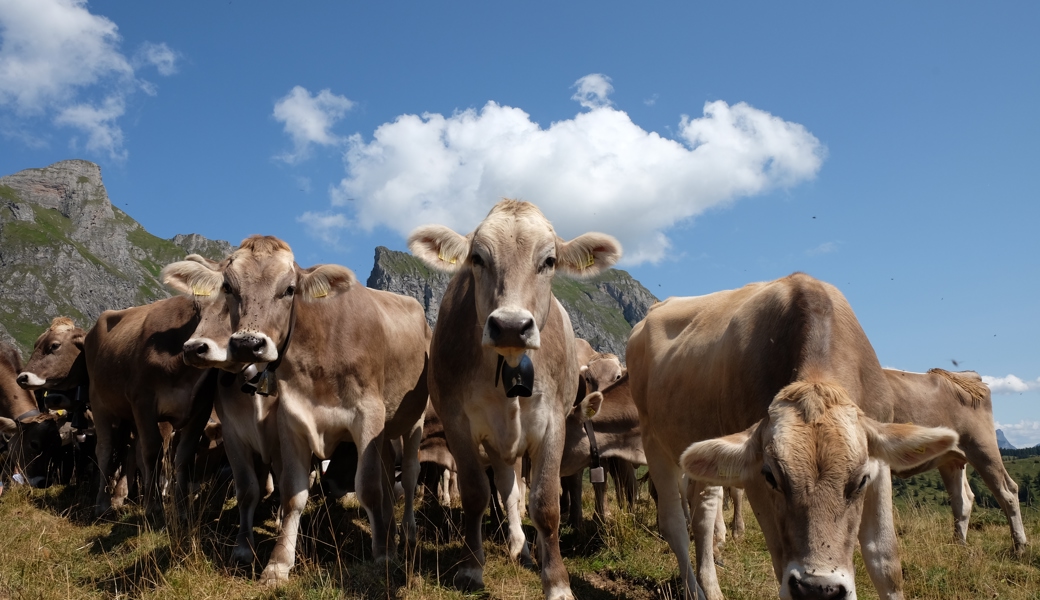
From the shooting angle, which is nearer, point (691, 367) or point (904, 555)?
point (691, 367)

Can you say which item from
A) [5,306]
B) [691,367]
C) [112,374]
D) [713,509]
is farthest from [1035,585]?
[5,306]

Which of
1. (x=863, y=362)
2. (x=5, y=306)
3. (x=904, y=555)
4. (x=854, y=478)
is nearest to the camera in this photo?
(x=854, y=478)

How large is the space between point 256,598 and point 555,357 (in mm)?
2997

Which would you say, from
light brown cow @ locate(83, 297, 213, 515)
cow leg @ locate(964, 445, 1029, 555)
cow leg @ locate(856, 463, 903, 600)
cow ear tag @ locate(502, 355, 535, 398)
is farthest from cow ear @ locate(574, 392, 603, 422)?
cow leg @ locate(964, 445, 1029, 555)

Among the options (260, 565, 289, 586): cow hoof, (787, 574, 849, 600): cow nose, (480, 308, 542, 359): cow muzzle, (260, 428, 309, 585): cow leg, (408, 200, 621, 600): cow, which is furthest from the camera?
(260, 428, 309, 585): cow leg

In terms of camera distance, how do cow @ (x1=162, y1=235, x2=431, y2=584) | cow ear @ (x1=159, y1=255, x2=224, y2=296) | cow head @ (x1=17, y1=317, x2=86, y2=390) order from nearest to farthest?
cow @ (x1=162, y1=235, x2=431, y2=584), cow ear @ (x1=159, y1=255, x2=224, y2=296), cow head @ (x1=17, y1=317, x2=86, y2=390)

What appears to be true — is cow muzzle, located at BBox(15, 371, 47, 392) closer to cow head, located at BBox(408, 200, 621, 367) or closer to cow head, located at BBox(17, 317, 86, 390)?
cow head, located at BBox(17, 317, 86, 390)

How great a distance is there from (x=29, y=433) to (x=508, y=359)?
1088cm

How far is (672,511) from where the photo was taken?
6520mm

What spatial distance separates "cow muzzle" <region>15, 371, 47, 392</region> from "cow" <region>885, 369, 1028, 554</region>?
12749mm

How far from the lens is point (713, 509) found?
20.9 feet

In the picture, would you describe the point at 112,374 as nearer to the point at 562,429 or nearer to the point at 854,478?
the point at 562,429

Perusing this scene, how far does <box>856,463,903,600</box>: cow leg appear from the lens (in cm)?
439

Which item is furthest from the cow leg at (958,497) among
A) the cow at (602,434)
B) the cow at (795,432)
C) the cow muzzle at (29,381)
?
the cow muzzle at (29,381)
